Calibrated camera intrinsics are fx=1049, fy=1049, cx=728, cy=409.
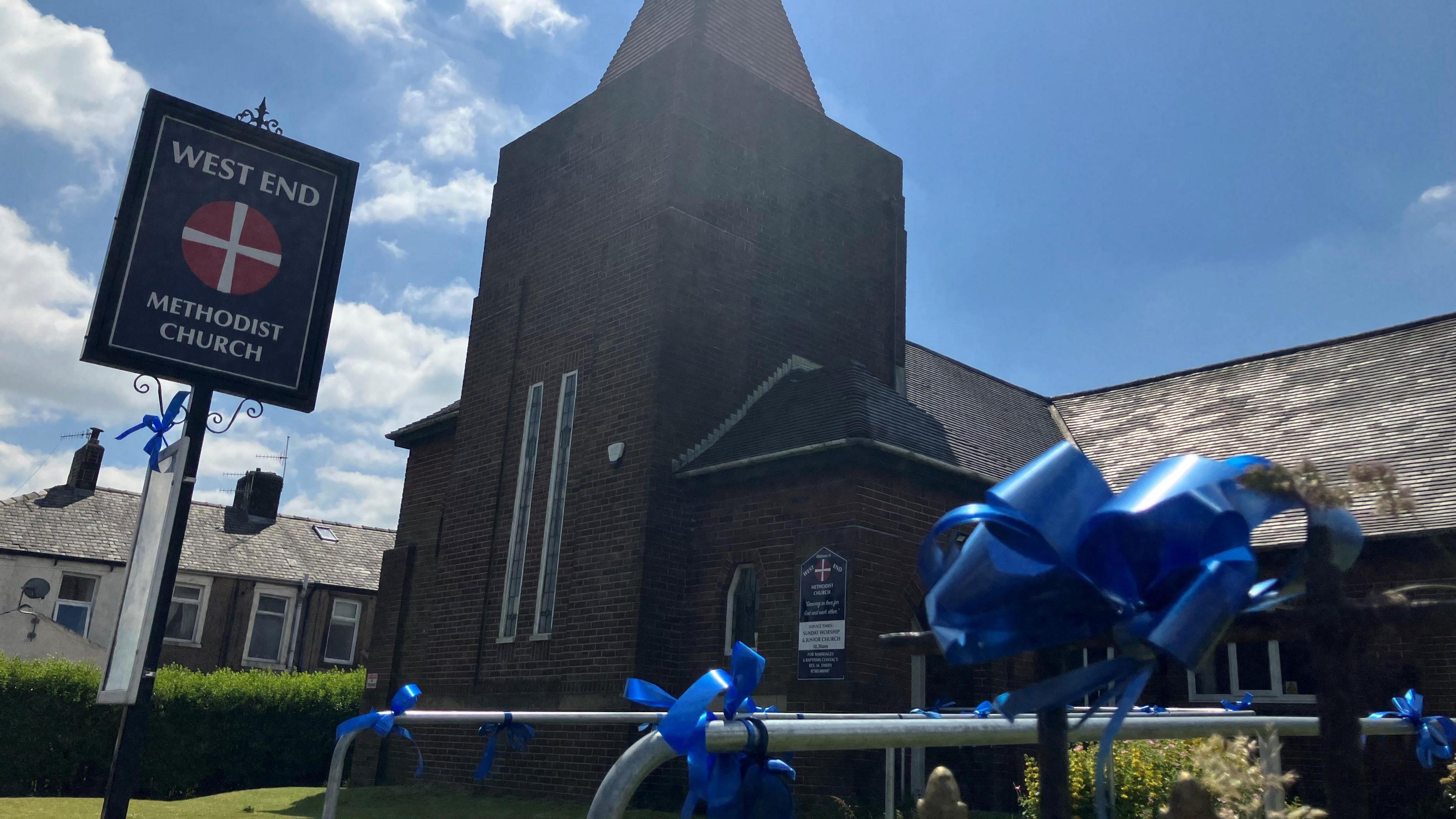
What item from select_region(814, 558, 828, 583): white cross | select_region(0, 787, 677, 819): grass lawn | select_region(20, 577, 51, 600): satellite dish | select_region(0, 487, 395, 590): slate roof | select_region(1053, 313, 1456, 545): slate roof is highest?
select_region(1053, 313, 1456, 545): slate roof

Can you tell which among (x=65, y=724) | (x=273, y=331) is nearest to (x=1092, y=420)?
(x=273, y=331)

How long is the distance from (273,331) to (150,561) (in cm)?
200

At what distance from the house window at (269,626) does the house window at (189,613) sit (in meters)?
1.36

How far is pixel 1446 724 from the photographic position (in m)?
3.52

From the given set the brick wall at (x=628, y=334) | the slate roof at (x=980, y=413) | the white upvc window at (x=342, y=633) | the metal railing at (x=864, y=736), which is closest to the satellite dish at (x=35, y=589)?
the white upvc window at (x=342, y=633)

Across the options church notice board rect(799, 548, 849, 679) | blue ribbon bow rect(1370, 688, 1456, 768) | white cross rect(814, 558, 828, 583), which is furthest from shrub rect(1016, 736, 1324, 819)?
white cross rect(814, 558, 828, 583)

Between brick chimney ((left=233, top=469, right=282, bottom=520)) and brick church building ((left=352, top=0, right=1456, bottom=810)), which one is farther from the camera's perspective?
brick chimney ((left=233, top=469, right=282, bottom=520))

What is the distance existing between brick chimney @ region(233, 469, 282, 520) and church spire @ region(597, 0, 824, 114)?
2170 centimetres

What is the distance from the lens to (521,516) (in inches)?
638

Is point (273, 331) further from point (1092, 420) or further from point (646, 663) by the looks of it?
point (1092, 420)

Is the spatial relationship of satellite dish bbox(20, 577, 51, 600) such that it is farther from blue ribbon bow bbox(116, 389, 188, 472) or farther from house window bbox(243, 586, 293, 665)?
blue ribbon bow bbox(116, 389, 188, 472)

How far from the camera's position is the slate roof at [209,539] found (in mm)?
28859

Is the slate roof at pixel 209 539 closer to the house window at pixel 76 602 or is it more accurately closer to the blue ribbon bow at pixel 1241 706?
the house window at pixel 76 602

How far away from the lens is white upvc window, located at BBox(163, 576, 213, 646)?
2997 centimetres
